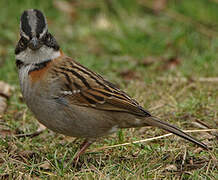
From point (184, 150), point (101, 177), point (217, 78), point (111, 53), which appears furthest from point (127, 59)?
→ point (101, 177)

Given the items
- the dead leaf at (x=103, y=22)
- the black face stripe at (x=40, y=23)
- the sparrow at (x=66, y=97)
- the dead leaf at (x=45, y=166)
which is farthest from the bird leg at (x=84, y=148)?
the dead leaf at (x=103, y=22)

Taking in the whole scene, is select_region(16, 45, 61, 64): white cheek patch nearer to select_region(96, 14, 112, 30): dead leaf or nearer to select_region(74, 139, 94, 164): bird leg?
select_region(74, 139, 94, 164): bird leg

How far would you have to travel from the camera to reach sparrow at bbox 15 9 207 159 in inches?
196

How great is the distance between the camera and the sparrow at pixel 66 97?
16.3ft

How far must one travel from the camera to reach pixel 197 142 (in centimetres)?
498

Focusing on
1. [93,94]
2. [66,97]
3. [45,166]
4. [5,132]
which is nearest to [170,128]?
[93,94]

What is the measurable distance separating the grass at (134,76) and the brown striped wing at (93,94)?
21.5 inches

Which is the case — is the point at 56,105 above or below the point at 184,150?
above

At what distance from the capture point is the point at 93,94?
16.8 ft

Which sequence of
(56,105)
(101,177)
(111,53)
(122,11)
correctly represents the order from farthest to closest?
(122,11), (111,53), (56,105), (101,177)

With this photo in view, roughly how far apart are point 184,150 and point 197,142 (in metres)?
0.27

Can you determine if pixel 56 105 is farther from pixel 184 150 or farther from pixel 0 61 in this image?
pixel 0 61

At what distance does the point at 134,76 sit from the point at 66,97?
303cm

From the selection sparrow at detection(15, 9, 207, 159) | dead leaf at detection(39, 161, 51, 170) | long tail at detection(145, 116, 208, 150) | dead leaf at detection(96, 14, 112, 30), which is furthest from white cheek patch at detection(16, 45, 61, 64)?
dead leaf at detection(96, 14, 112, 30)
